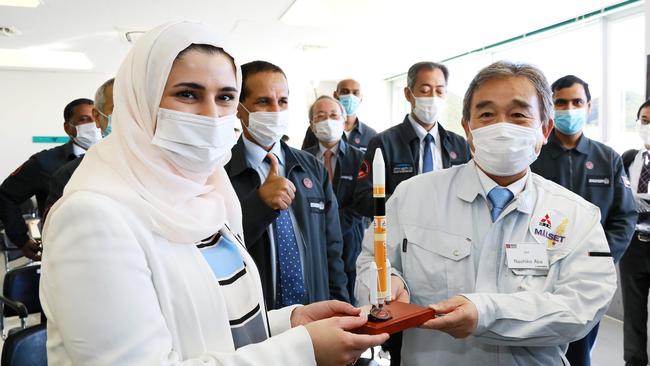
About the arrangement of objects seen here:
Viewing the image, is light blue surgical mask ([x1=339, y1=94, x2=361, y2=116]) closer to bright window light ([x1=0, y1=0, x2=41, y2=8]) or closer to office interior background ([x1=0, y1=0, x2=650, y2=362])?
office interior background ([x1=0, y1=0, x2=650, y2=362])

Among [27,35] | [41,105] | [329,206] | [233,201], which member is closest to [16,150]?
[41,105]

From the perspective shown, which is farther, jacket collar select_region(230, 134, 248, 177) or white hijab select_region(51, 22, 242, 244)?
jacket collar select_region(230, 134, 248, 177)

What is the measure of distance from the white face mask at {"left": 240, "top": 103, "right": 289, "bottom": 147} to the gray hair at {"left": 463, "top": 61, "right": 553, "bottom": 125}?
0.90 m

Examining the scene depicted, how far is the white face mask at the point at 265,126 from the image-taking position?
216 cm

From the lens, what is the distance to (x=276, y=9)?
557 cm

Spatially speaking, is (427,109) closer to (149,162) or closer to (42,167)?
Result: (149,162)

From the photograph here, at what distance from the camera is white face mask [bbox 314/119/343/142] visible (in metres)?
4.02

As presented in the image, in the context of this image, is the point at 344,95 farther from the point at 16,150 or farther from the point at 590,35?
the point at 16,150

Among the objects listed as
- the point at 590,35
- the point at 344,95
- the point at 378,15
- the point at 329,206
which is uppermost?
the point at 378,15

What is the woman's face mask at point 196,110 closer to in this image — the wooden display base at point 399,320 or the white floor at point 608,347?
the wooden display base at point 399,320

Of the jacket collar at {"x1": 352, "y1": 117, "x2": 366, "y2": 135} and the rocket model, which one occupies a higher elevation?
the jacket collar at {"x1": 352, "y1": 117, "x2": 366, "y2": 135}

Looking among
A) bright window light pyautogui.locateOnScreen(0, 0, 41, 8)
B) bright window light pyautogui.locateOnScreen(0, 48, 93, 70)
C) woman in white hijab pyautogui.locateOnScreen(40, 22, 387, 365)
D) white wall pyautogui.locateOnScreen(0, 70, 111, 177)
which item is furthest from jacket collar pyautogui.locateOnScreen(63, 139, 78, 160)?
white wall pyautogui.locateOnScreen(0, 70, 111, 177)

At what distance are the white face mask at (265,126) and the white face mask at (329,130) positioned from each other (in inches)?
71.7

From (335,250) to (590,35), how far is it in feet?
16.2
